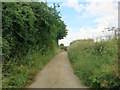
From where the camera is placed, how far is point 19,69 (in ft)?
20.9

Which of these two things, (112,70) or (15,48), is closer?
(112,70)

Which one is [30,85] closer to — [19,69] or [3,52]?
[19,69]

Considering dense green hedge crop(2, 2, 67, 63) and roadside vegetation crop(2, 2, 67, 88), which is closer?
roadside vegetation crop(2, 2, 67, 88)

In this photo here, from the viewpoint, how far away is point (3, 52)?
595 centimetres

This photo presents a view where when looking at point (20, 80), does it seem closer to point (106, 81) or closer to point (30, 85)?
point (30, 85)

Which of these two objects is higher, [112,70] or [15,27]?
[15,27]

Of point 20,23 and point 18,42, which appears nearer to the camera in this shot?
point 20,23

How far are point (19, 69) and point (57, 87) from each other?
2571 mm

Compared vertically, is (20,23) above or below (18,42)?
above

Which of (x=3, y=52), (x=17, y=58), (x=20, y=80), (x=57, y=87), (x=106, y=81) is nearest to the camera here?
(x=106, y=81)

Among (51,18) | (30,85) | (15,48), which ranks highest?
(51,18)

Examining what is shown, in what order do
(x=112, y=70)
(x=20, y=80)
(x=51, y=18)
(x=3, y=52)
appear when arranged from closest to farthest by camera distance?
(x=112, y=70) < (x=20, y=80) < (x=3, y=52) < (x=51, y=18)

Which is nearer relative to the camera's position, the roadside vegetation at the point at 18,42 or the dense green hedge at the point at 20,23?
the roadside vegetation at the point at 18,42

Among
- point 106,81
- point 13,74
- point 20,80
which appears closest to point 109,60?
point 106,81
